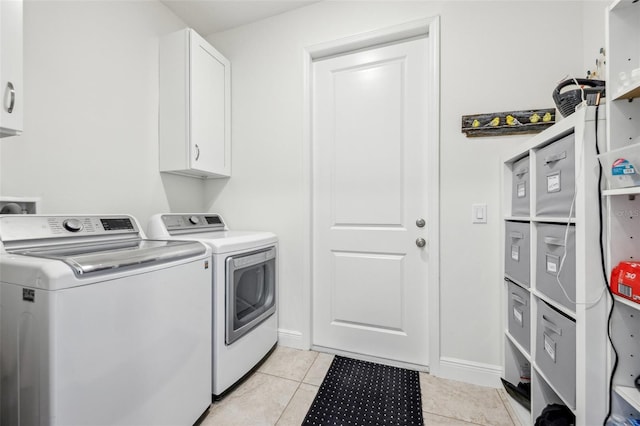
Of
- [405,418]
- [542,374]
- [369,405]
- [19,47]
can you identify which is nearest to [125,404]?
→ [369,405]

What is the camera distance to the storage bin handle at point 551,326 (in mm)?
1062

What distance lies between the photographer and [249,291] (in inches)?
70.6

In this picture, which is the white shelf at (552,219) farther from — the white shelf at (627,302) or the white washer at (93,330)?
the white washer at (93,330)

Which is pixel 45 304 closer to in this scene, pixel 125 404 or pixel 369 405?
pixel 125 404

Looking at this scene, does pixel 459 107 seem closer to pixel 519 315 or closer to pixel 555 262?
pixel 555 262

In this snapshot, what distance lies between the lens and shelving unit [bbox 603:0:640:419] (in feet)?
2.86

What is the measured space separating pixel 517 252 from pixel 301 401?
1.42 meters

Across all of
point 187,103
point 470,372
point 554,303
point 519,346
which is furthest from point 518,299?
point 187,103

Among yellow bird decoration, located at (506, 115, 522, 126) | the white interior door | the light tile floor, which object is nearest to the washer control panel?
the light tile floor

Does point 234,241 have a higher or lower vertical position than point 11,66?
lower

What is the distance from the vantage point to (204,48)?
78.4 inches

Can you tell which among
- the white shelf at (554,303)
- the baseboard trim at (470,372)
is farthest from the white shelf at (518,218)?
the baseboard trim at (470,372)

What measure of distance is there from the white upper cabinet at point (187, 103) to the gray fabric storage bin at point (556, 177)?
2020 mm

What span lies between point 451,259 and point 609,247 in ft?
2.82
